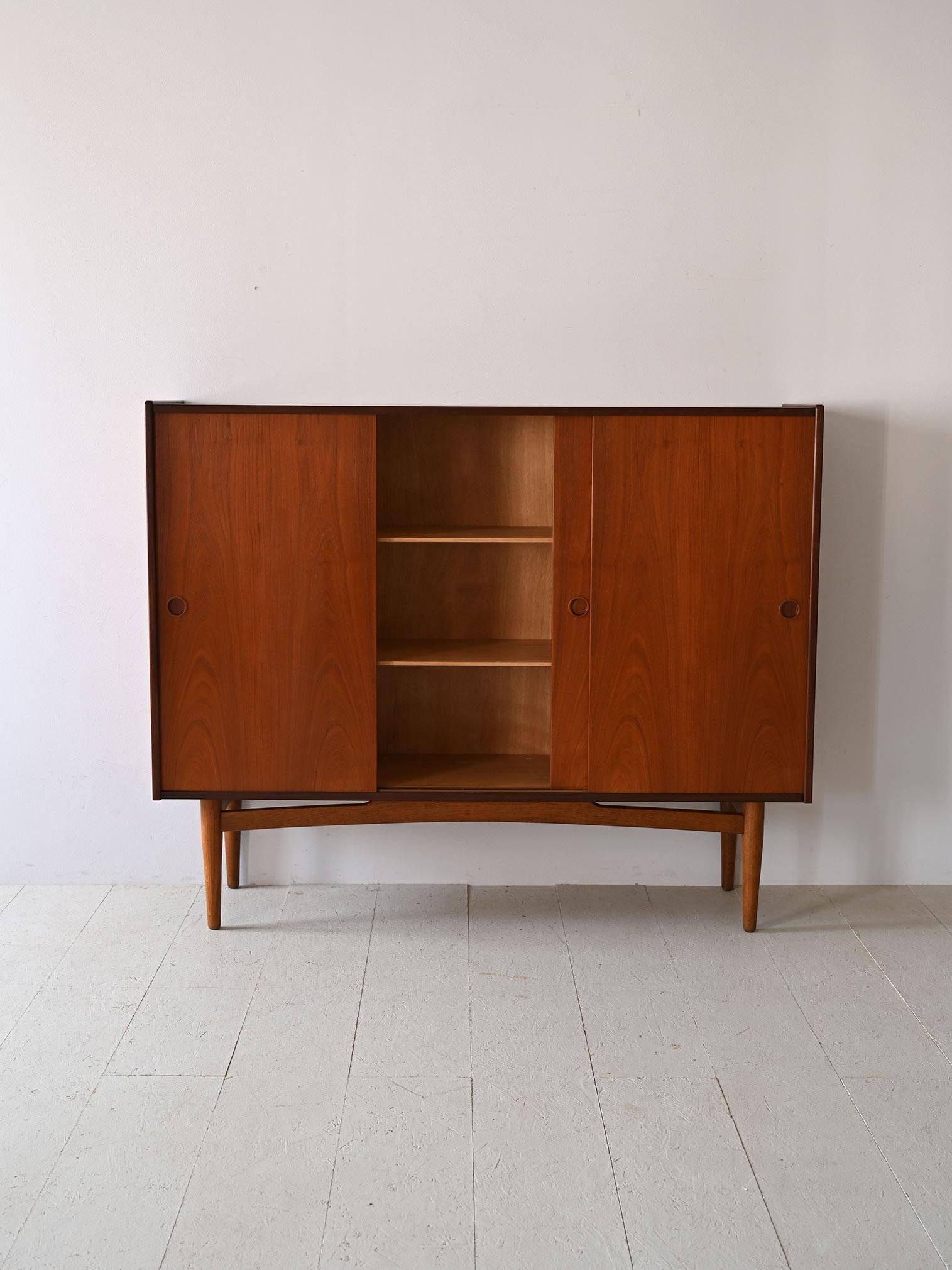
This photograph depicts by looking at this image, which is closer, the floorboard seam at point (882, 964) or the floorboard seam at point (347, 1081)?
the floorboard seam at point (347, 1081)

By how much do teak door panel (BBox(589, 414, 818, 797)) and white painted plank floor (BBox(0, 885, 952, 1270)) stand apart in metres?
0.47

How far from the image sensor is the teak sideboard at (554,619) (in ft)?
8.97

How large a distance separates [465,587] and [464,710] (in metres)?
0.34

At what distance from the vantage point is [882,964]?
2.79 meters

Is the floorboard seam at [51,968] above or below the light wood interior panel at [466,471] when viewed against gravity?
below

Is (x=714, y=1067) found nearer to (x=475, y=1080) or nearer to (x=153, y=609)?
(x=475, y=1080)

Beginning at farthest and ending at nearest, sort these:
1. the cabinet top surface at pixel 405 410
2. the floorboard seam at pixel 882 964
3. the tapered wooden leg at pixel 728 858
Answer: the tapered wooden leg at pixel 728 858 → the cabinet top surface at pixel 405 410 → the floorboard seam at pixel 882 964

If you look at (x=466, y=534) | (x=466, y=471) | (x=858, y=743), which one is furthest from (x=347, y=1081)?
(x=858, y=743)

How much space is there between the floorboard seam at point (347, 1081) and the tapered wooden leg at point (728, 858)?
955 mm

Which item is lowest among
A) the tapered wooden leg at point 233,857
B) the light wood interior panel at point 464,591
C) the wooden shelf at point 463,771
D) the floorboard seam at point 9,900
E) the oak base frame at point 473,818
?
the floorboard seam at point 9,900

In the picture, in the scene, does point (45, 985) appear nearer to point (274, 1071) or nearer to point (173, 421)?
point (274, 1071)

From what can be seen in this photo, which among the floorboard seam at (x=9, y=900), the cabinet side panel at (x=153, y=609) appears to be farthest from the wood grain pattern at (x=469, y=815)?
the floorboard seam at (x=9, y=900)

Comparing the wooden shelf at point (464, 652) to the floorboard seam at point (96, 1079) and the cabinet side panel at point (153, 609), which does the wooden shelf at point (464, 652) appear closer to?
the cabinet side panel at point (153, 609)

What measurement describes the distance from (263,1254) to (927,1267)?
1.00 metres
